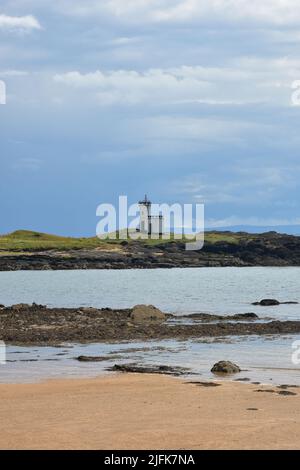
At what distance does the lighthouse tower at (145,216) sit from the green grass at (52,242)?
27.2 feet

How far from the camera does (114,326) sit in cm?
4078

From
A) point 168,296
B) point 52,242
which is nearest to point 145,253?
point 52,242

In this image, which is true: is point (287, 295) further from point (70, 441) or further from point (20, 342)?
point (70, 441)

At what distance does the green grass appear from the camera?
14638 cm

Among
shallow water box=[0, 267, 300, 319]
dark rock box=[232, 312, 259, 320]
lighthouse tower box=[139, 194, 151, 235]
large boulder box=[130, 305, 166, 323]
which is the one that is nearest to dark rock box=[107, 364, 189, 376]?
large boulder box=[130, 305, 166, 323]

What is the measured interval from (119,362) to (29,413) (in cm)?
1061

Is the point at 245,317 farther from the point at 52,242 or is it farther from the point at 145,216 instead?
the point at 145,216

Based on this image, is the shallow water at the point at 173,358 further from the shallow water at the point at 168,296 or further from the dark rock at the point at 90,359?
the shallow water at the point at 168,296

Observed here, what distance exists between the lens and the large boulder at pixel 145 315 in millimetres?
44522

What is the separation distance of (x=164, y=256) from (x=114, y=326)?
105 m

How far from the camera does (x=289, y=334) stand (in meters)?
39.6

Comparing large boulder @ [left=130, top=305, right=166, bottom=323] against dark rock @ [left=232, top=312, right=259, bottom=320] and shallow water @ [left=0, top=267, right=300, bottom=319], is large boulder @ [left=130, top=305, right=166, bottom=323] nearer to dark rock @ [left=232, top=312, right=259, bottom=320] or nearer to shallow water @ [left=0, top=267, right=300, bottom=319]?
dark rock @ [left=232, top=312, right=259, bottom=320]

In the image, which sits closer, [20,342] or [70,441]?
[70,441]

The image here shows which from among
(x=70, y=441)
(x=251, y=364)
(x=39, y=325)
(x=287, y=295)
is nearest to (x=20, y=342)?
(x=39, y=325)
